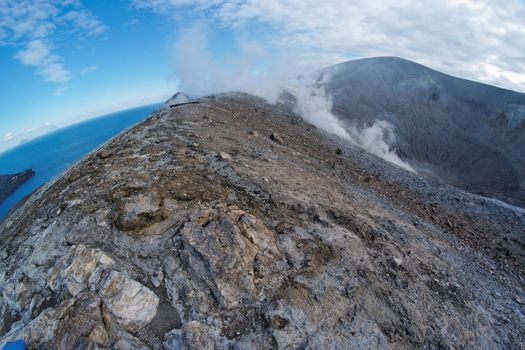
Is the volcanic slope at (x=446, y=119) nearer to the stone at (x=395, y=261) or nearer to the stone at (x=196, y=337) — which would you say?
the stone at (x=395, y=261)

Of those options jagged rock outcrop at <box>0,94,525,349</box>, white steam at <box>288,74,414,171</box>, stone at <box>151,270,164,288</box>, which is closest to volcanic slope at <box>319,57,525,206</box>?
white steam at <box>288,74,414,171</box>

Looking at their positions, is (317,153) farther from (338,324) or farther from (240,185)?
(338,324)

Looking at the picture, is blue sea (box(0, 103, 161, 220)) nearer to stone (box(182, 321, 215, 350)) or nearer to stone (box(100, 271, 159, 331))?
stone (box(100, 271, 159, 331))

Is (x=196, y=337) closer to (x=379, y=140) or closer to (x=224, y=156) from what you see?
(x=224, y=156)

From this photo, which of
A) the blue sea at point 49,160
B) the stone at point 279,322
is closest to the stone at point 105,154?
the stone at point 279,322

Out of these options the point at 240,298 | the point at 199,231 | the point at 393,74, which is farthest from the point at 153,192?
the point at 393,74
